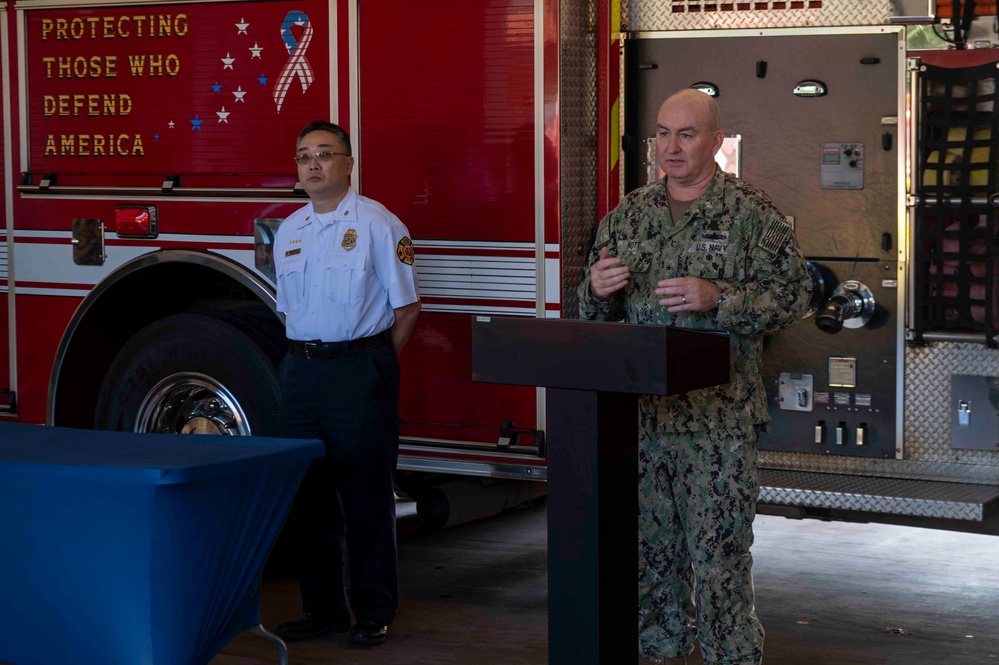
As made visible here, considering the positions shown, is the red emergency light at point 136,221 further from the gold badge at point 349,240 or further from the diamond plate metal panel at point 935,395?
the diamond plate metal panel at point 935,395

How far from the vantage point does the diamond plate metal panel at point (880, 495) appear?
15.0ft

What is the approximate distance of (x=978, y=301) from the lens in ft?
15.5

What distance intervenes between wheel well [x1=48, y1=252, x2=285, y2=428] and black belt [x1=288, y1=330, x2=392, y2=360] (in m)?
0.80

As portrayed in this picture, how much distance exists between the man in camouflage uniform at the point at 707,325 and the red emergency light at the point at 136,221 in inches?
93.6

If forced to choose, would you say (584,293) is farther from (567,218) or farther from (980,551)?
(980,551)

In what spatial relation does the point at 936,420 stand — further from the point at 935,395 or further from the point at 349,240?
the point at 349,240

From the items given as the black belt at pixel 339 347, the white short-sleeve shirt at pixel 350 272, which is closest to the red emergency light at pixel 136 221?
the white short-sleeve shirt at pixel 350 272

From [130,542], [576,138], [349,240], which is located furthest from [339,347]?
[130,542]

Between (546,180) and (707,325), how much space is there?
1.17 metres

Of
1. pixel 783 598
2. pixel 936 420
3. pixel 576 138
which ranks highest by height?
pixel 576 138

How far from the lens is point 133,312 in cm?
609

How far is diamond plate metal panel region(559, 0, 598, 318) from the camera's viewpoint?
193 inches

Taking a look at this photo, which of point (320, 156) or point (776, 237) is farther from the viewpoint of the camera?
point (320, 156)

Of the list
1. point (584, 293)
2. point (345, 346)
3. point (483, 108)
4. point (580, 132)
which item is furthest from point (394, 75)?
point (584, 293)
